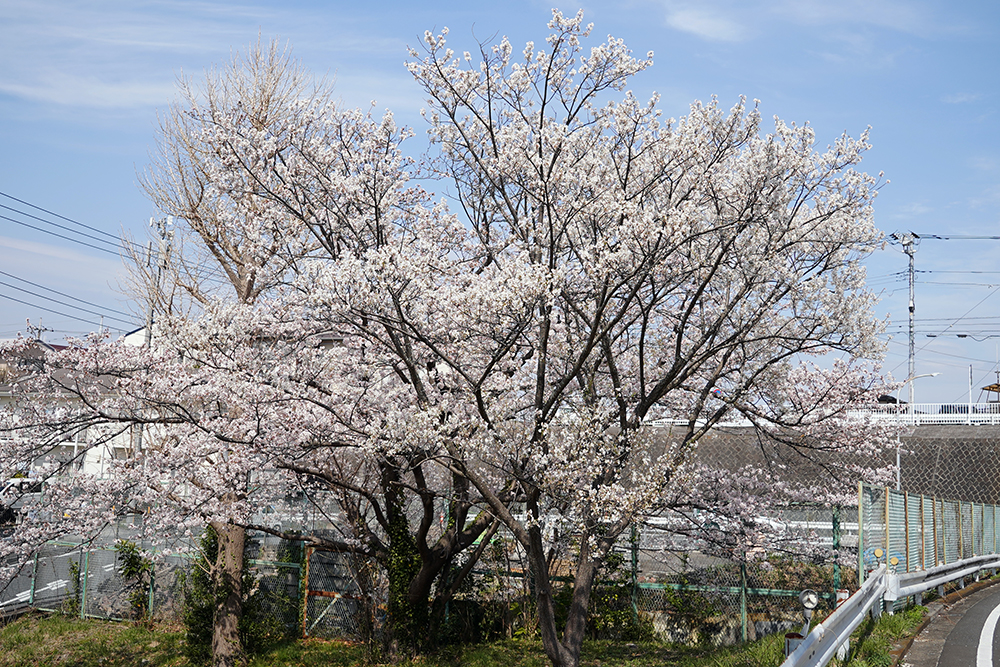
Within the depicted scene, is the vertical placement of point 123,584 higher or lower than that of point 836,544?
lower

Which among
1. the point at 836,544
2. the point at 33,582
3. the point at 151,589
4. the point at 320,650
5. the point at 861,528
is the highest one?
the point at 861,528

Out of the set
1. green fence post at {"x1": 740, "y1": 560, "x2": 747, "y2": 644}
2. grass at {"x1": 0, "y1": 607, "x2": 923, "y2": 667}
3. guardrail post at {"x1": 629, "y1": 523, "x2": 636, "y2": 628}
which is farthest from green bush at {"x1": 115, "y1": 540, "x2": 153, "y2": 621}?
green fence post at {"x1": 740, "y1": 560, "x2": 747, "y2": 644}

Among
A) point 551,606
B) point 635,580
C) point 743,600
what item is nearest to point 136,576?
point 635,580

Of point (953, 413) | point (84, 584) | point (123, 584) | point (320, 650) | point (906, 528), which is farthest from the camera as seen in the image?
point (953, 413)

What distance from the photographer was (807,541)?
11727mm

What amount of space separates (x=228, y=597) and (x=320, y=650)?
1.78 meters

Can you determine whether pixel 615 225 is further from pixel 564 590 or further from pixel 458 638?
pixel 458 638

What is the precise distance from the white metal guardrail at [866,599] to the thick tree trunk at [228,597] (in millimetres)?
9074

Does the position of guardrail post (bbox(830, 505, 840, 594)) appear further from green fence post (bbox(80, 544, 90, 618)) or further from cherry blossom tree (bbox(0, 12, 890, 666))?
green fence post (bbox(80, 544, 90, 618))

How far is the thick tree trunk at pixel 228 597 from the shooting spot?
12398 mm

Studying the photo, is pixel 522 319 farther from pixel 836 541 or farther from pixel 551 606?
pixel 836 541

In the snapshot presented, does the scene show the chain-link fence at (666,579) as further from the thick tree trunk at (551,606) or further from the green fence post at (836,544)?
the thick tree trunk at (551,606)

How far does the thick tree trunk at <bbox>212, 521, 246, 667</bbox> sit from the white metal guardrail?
9.07 m

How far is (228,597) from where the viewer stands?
12609 millimetres
